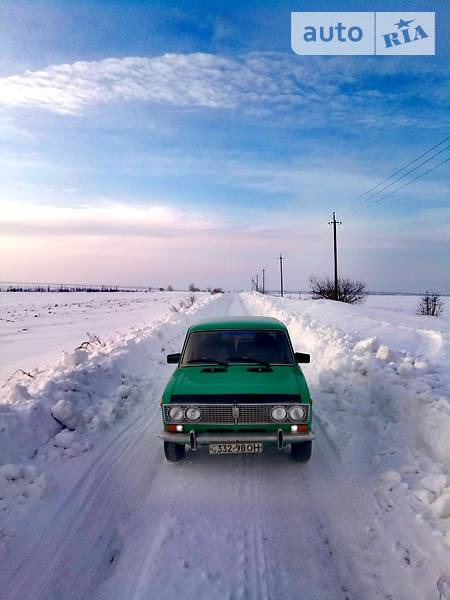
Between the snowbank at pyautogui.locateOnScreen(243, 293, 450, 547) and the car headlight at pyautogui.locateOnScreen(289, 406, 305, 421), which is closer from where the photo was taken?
the snowbank at pyautogui.locateOnScreen(243, 293, 450, 547)

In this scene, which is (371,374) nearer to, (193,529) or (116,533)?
(193,529)

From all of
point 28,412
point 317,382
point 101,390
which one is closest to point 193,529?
point 28,412

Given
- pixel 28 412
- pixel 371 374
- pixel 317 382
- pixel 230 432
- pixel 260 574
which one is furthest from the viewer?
pixel 317 382

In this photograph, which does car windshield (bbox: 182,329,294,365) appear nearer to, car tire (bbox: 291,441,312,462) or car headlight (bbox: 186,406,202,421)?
car headlight (bbox: 186,406,202,421)

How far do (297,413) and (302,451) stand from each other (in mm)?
597

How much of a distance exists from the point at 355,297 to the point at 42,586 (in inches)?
1754

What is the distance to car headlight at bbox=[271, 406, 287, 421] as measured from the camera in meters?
4.50

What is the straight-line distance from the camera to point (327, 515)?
380cm

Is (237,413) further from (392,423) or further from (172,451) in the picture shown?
(392,423)

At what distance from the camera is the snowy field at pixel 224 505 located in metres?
3.01

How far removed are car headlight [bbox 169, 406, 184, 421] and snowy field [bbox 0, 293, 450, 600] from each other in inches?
27.1

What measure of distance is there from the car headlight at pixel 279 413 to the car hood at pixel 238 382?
0.56 feet

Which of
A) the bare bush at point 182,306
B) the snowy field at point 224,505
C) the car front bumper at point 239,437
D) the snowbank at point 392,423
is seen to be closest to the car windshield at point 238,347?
the car front bumper at point 239,437

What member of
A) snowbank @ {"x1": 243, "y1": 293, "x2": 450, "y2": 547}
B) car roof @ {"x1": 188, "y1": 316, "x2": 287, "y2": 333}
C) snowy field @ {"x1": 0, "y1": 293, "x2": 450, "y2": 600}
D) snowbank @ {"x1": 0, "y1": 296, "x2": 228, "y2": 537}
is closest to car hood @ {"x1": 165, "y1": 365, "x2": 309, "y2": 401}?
car roof @ {"x1": 188, "y1": 316, "x2": 287, "y2": 333}
